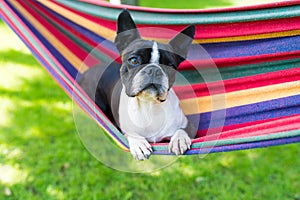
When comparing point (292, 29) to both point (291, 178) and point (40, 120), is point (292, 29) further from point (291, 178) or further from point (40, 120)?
point (40, 120)

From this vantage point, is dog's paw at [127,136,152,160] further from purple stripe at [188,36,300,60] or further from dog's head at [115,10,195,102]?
purple stripe at [188,36,300,60]

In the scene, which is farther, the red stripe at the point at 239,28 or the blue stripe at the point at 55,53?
the blue stripe at the point at 55,53

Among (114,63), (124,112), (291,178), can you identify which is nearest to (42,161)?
(114,63)

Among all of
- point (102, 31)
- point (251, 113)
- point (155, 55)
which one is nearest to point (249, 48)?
point (251, 113)

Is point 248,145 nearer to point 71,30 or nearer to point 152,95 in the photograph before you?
point 152,95

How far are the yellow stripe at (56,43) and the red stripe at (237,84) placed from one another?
0.69 meters

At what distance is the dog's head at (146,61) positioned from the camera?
1614 millimetres

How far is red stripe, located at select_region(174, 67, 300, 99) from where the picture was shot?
74.5 inches

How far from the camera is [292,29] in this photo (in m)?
1.83

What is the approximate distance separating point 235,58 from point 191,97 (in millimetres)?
305

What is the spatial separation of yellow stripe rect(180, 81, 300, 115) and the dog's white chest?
23 cm

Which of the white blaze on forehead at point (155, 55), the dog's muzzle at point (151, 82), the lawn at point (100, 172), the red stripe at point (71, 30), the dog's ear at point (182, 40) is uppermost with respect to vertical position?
the dog's ear at point (182, 40)

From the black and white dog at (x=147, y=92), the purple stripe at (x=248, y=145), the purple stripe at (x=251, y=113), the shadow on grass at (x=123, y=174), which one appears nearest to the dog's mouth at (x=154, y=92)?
the black and white dog at (x=147, y=92)

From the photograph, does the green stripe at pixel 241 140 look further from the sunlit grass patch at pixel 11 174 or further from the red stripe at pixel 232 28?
the sunlit grass patch at pixel 11 174
